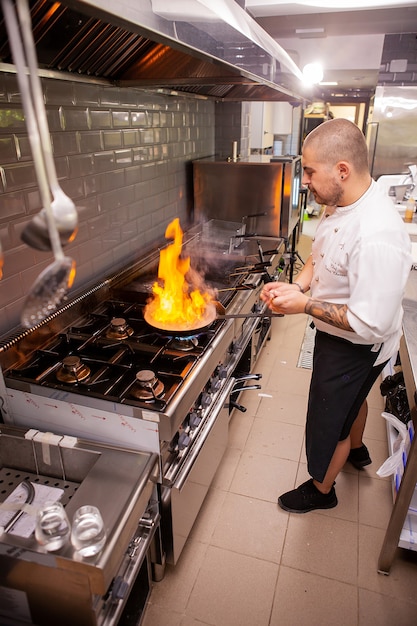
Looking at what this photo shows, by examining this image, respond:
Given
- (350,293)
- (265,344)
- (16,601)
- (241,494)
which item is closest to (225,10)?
(350,293)

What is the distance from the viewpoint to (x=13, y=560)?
1160mm

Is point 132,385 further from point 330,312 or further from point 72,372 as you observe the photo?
point 330,312

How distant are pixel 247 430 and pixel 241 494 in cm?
50

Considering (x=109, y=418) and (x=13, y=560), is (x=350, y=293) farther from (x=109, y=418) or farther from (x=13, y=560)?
(x=13, y=560)

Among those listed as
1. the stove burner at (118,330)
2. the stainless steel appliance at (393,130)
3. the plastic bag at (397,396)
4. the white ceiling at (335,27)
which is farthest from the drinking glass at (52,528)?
the stainless steel appliance at (393,130)

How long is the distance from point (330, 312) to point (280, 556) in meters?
1.11

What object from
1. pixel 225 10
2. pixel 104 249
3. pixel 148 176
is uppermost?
pixel 225 10

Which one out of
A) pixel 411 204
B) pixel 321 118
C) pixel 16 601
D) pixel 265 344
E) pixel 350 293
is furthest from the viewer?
pixel 321 118

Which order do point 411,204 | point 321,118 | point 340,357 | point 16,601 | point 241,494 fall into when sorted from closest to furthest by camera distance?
point 16,601 → point 340,357 → point 241,494 → point 411,204 → point 321,118

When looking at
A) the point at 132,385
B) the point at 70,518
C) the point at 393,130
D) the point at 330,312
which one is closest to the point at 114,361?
the point at 132,385

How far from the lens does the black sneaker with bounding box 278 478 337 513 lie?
2.14 metres

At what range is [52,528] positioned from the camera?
1.15m

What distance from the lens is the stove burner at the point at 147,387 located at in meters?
1.44

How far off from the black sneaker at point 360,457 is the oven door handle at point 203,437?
2.77 feet
